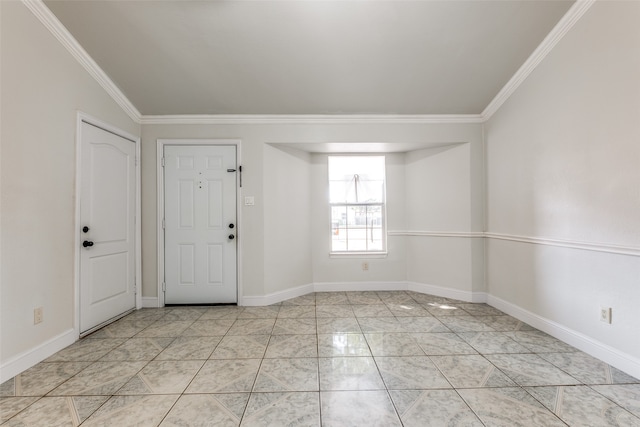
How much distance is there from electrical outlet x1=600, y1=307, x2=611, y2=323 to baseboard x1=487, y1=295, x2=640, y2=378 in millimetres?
188

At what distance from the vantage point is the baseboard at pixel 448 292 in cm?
358

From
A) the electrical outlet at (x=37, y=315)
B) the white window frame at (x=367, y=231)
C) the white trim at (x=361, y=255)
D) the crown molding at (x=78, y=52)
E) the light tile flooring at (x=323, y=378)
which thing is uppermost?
the crown molding at (x=78, y=52)

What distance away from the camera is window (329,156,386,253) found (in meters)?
4.31

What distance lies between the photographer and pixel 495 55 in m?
2.77

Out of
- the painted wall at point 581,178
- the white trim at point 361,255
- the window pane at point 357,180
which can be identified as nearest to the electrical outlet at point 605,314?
the painted wall at point 581,178

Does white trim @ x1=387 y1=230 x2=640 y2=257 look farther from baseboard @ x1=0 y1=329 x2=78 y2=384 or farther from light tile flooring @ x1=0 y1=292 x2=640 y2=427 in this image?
baseboard @ x1=0 y1=329 x2=78 y2=384

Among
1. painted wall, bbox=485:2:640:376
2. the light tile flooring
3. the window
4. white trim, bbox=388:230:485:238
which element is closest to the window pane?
the window

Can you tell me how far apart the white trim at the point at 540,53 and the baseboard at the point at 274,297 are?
3350 millimetres

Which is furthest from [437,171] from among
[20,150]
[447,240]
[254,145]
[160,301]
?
[20,150]

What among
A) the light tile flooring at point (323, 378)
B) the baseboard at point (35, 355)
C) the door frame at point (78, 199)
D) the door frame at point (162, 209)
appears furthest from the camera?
the door frame at point (162, 209)

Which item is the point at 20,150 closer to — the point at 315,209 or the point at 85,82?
the point at 85,82

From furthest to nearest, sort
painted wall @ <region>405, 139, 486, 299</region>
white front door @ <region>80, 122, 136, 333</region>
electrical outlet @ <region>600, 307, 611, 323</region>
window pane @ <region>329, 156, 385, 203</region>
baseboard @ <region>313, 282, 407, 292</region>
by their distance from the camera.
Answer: window pane @ <region>329, 156, 385, 203</region> < baseboard @ <region>313, 282, 407, 292</region> < painted wall @ <region>405, 139, 486, 299</region> < white front door @ <region>80, 122, 136, 333</region> < electrical outlet @ <region>600, 307, 611, 323</region>

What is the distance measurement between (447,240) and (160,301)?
382 centimetres

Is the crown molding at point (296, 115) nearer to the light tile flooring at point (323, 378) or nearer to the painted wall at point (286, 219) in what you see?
the painted wall at point (286, 219)
